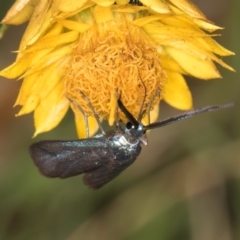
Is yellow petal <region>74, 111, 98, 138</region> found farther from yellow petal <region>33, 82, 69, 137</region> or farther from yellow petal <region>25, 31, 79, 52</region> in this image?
yellow petal <region>25, 31, 79, 52</region>

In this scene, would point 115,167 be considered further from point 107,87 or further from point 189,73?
point 189,73

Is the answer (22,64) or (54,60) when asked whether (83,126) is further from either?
(22,64)

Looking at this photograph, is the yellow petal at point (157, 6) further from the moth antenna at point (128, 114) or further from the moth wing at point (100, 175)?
the moth wing at point (100, 175)

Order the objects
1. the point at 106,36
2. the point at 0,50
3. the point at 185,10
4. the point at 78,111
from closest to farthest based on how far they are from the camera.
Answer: the point at 185,10
the point at 106,36
the point at 78,111
the point at 0,50

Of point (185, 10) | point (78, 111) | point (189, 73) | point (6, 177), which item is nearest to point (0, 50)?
point (6, 177)

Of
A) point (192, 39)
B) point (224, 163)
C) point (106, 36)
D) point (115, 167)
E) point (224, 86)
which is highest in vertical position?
point (106, 36)

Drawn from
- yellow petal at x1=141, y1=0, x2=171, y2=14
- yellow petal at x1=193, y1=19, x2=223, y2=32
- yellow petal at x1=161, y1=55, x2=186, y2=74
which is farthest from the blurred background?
yellow petal at x1=141, y1=0, x2=171, y2=14
